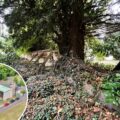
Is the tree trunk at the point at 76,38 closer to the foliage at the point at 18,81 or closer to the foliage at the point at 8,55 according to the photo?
the foliage at the point at 8,55

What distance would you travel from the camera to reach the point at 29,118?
492 centimetres

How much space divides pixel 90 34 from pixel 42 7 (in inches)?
125

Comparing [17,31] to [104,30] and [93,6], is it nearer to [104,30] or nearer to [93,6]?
[93,6]

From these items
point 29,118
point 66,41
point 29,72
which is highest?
point 66,41

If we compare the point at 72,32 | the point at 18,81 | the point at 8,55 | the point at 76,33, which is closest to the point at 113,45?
the point at 76,33

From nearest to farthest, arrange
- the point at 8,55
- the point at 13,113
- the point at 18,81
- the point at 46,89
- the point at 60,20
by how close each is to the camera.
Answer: the point at 13,113, the point at 18,81, the point at 46,89, the point at 60,20, the point at 8,55

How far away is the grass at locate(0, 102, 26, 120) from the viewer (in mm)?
3142

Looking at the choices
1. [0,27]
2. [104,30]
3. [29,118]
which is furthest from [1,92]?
[104,30]

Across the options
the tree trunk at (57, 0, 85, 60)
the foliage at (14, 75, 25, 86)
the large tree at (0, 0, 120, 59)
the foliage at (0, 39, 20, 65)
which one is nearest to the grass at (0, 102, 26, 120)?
the foliage at (14, 75, 25, 86)

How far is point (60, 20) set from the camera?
8.21 metres

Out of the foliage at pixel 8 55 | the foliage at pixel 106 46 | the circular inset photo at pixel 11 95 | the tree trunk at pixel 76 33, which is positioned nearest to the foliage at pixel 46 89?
the circular inset photo at pixel 11 95

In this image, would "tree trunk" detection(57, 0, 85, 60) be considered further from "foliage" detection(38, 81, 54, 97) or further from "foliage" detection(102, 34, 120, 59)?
"foliage" detection(38, 81, 54, 97)

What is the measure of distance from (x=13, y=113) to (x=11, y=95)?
0.21 m

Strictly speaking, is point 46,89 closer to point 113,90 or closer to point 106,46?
point 113,90
